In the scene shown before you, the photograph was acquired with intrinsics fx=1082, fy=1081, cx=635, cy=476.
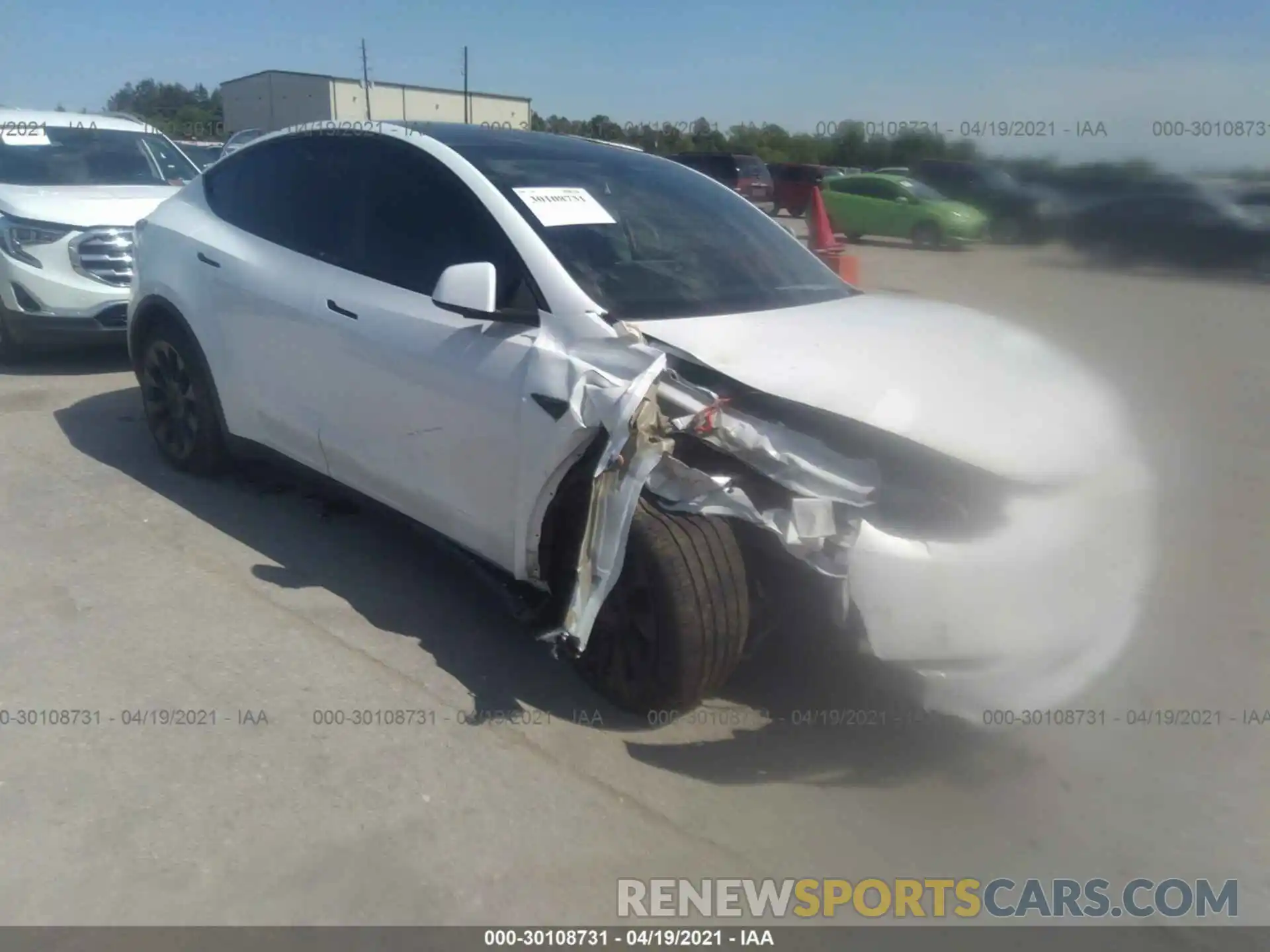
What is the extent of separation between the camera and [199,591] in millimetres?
4273

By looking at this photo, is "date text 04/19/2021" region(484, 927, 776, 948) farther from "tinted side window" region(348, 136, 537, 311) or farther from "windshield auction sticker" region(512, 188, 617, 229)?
"windshield auction sticker" region(512, 188, 617, 229)

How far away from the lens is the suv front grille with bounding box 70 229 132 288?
7.29 meters

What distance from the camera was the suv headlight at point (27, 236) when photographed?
23.9 ft

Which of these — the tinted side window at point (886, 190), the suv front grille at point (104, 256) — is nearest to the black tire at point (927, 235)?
the tinted side window at point (886, 190)

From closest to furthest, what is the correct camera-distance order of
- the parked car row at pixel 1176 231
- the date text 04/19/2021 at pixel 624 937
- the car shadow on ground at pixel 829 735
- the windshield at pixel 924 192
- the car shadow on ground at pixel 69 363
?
the date text 04/19/2021 at pixel 624 937, the car shadow on ground at pixel 829 735, the parked car row at pixel 1176 231, the windshield at pixel 924 192, the car shadow on ground at pixel 69 363

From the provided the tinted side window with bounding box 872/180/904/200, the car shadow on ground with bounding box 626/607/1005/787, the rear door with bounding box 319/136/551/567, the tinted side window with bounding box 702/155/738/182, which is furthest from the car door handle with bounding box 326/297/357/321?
the tinted side window with bounding box 702/155/738/182

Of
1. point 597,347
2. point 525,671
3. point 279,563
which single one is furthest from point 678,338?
point 279,563

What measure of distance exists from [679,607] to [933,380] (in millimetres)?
1025

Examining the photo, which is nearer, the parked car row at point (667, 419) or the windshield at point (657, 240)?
the parked car row at point (667, 419)

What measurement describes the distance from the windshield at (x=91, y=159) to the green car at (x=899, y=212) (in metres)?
5.76

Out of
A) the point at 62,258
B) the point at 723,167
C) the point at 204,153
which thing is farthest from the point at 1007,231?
the point at 723,167

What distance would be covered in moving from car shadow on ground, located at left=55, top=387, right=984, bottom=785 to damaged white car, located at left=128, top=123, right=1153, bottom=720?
201 mm

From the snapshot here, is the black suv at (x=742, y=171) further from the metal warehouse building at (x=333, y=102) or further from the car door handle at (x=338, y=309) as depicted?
the car door handle at (x=338, y=309)

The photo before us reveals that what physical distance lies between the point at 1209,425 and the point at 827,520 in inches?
161
